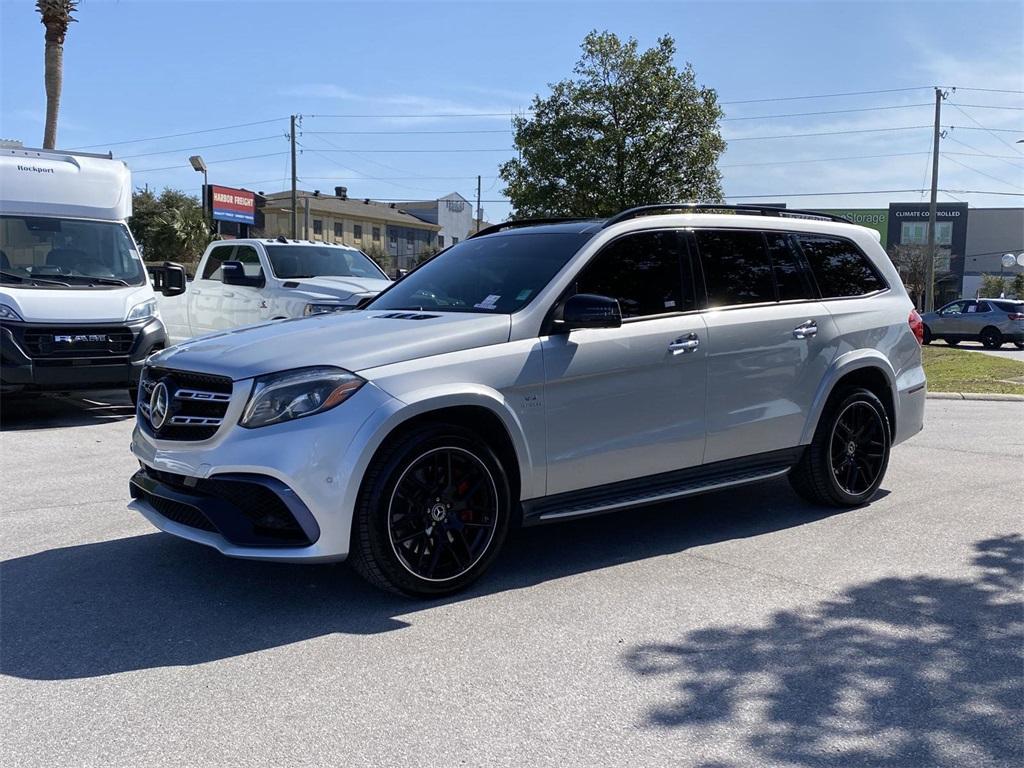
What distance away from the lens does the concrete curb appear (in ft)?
42.6

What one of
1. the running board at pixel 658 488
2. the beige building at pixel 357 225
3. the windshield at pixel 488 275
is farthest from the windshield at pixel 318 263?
the beige building at pixel 357 225

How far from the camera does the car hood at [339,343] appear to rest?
4242 mm

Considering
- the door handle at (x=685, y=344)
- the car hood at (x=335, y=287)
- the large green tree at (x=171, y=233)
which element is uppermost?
the large green tree at (x=171, y=233)

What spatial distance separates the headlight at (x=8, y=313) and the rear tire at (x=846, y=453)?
26.2 feet

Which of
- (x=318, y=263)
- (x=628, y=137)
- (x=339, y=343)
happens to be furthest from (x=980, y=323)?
(x=339, y=343)

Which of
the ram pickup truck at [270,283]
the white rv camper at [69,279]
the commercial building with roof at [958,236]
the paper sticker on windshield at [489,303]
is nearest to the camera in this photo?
the paper sticker on windshield at [489,303]

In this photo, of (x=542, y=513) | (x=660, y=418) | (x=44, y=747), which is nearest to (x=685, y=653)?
(x=542, y=513)

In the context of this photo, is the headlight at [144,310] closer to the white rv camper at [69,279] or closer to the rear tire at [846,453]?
the white rv camper at [69,279]

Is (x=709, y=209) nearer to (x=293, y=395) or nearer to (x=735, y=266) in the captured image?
(x=735, y=266)

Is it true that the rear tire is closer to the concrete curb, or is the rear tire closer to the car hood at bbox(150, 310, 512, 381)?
the car hood at bbox(150, 310, 512, 381)

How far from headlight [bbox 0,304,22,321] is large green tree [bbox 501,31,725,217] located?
597 inches

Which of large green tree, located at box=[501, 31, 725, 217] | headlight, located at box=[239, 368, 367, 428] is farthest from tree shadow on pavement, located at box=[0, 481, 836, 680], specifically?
large green tree, located at box=[501, 31, 725, 217]

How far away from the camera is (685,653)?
150 inches

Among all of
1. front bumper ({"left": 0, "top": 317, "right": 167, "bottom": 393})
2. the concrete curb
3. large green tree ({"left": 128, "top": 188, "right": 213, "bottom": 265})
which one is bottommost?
the concrete curb
